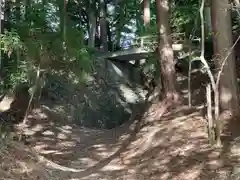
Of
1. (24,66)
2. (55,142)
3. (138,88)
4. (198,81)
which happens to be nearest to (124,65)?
(138,88)

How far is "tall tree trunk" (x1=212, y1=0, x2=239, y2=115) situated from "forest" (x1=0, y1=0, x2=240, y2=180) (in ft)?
0.07

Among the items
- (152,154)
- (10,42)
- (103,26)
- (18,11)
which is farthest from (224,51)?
(103,26)

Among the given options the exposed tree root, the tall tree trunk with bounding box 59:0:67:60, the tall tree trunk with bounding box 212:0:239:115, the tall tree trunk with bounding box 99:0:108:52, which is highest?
the tall tree trunk with bounding box 99:0:108:52

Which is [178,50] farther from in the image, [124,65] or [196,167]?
[124,65]

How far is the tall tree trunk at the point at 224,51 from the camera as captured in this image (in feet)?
26.3

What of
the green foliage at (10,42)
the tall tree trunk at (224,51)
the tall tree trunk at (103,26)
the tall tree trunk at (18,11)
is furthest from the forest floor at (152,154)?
the tall tree trunk at (103,26)

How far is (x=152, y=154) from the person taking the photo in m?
8.12

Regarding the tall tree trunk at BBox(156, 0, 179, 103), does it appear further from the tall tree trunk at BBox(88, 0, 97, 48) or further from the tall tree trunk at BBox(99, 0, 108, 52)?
the tall tree trunk at BBox(99, 0, 108, 52)

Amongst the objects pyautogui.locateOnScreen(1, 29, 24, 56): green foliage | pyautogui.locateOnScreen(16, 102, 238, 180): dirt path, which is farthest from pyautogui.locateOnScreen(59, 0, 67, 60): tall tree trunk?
pyautogui.locateOnScreen(16, 102, 238, 180): dirt path

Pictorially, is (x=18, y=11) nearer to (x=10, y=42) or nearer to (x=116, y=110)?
(x=10, y=42)

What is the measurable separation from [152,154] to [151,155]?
1.2 inches

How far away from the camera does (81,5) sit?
982 inches

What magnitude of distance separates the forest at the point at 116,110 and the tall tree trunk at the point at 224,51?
0.02 meters

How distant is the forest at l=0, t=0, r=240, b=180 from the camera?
7.21 meters
